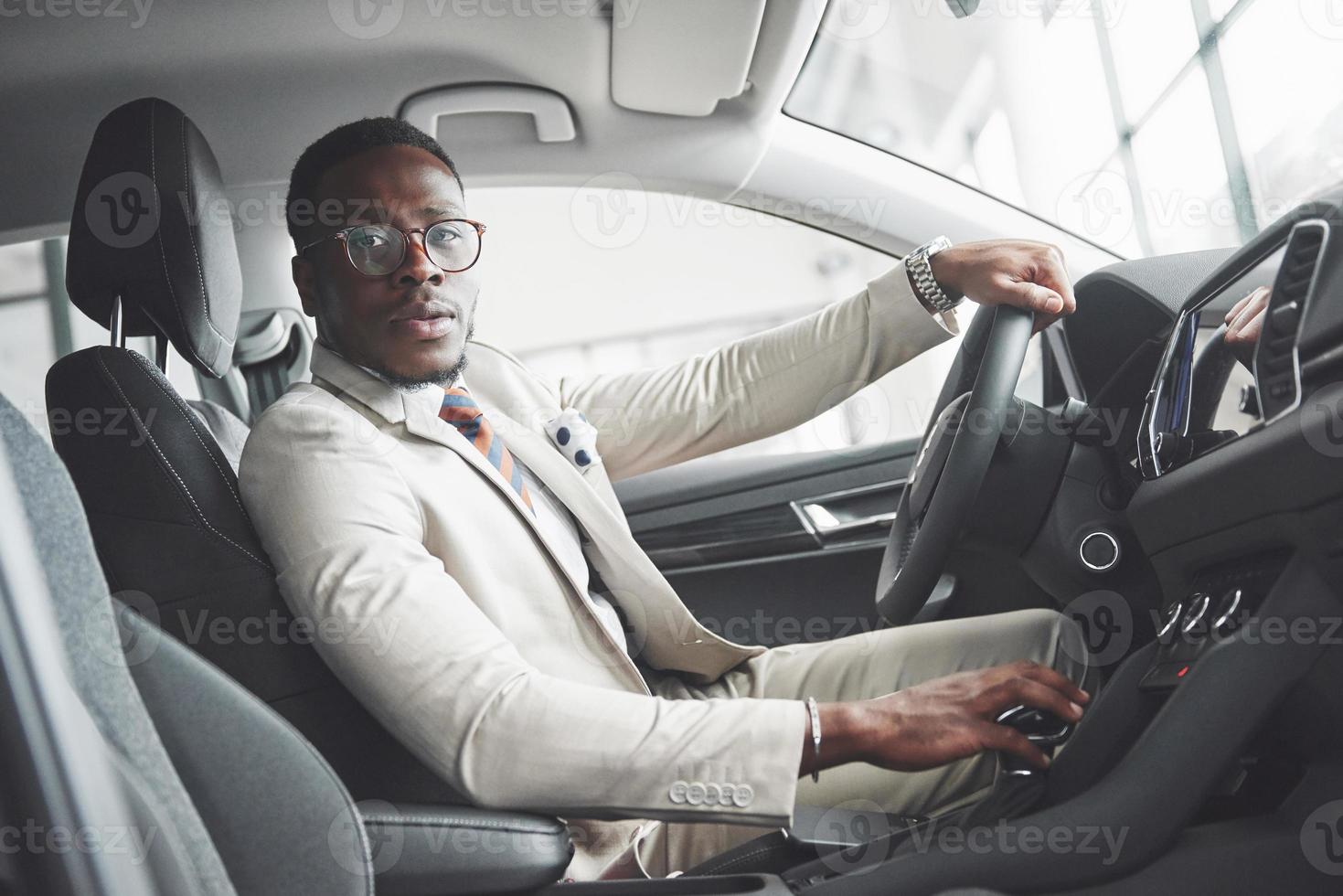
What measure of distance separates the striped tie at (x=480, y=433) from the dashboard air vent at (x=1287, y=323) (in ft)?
2.55

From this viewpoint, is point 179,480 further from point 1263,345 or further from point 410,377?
point 1263,345

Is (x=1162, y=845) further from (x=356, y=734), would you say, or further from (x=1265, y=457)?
(x=356, y=734)

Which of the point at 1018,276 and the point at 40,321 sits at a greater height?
the point at 40,321

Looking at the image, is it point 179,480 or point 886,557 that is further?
point 886,557

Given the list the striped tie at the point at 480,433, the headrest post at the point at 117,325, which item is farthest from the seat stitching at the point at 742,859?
the headrest post at the point at 117,325

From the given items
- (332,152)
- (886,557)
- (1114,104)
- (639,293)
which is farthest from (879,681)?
(639,293)

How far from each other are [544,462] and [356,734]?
0.46 metres

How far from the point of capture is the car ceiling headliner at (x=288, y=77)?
4.81 feet

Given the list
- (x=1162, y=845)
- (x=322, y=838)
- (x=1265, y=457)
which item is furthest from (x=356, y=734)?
(x=1265, y=457)

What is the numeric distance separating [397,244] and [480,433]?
9.6 inches

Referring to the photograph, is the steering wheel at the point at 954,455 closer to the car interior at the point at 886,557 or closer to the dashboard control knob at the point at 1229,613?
the car interior at the point at 886,557

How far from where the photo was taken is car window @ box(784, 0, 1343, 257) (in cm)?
180

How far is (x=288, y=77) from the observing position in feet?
5.19

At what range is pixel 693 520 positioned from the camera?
81.9 inches
